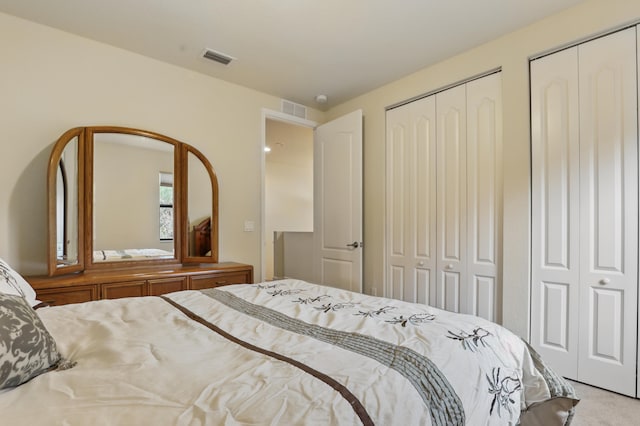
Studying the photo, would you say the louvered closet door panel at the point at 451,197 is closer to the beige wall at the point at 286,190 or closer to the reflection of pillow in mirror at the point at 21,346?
the reflection of pillow in mirror at the point at 21,346

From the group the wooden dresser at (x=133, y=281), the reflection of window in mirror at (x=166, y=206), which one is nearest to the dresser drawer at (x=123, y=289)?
the wooden dresser at (x=133, y=281)

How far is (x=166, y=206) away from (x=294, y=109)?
1.90 meters

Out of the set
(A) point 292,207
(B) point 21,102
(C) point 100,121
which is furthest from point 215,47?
(A) point 292,207

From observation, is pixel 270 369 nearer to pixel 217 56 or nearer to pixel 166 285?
pixel 166 285

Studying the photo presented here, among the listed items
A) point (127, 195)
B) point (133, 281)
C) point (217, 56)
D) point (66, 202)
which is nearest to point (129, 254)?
point (133, 281)

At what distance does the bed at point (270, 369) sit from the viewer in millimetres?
739

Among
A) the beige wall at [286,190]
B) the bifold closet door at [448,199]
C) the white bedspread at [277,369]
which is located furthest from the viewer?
the beige wall at [286,190]

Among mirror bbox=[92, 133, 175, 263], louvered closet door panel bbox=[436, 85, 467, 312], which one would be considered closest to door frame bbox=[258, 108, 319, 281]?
mirror bbox=[92, 133, 175, 263]

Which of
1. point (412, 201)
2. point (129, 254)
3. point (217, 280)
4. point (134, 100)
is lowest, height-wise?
point (217, 280)

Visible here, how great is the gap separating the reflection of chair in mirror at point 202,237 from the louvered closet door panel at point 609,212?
301 centimetres

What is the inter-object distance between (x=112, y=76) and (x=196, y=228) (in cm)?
147

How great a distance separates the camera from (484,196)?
2.75m

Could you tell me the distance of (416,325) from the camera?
1.29m

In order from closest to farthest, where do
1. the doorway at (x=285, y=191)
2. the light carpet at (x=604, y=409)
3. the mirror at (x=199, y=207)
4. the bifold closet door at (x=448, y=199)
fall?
the light carpet at (x=604, y=409), the bifold closet door at (x=448, y=199), the mirror at (x=199, y=207), the doorway at (x=285, y=191)
